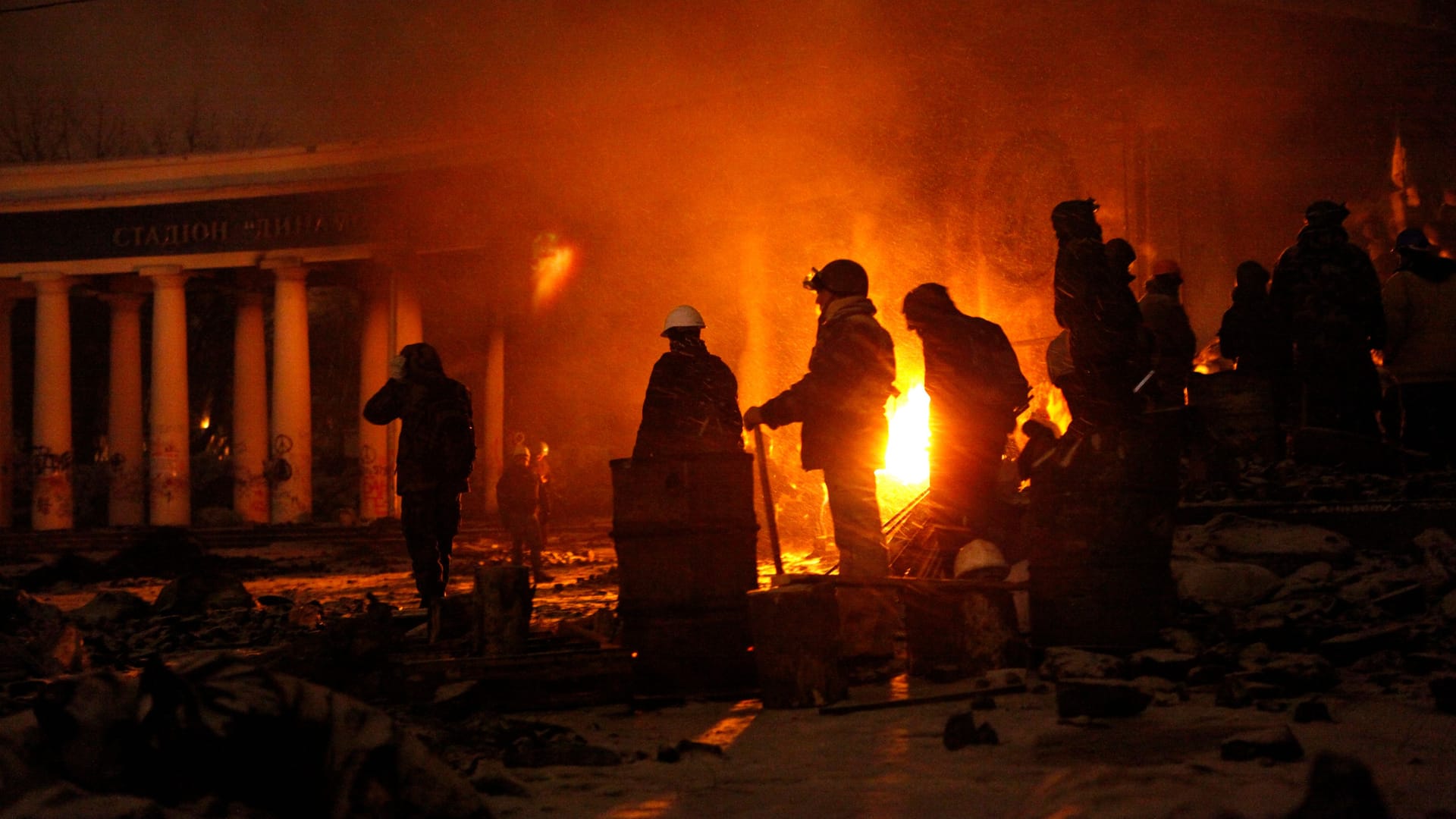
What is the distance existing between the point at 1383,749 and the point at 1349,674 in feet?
5.89

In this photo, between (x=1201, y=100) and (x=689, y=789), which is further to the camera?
(x=1201, y=100)

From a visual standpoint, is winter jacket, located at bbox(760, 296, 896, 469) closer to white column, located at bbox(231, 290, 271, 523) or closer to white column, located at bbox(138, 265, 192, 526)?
white column, located at bbox(231, 290, 271, 523)

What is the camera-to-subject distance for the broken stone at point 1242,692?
593cm

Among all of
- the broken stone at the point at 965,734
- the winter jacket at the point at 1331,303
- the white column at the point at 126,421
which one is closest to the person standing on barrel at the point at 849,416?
the broken stone at the point at 965,734

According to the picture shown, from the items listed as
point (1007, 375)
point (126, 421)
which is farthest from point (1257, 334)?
point (126, 421)

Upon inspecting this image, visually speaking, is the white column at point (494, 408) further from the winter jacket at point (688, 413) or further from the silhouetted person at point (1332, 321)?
the silhouetted person at point (1332, 321)

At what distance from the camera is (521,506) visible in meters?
16.3

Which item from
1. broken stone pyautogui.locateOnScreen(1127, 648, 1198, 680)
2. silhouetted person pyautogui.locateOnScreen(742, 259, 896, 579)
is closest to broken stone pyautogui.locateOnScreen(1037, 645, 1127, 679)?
broken stone pyautogui.locateOnScreen(1127, 648, 1198, 680)

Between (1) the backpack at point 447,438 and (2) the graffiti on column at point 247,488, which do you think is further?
(2) the graffiti on column at point 247,488

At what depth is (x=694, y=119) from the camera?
28.8 m

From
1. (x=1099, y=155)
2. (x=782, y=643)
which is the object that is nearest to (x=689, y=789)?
(x=782, y=643)

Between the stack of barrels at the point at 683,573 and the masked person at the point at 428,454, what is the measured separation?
3492 mm

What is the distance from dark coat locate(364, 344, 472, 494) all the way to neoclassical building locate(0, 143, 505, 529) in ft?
69.8

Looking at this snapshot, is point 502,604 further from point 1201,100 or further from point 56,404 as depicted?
point 56,404
